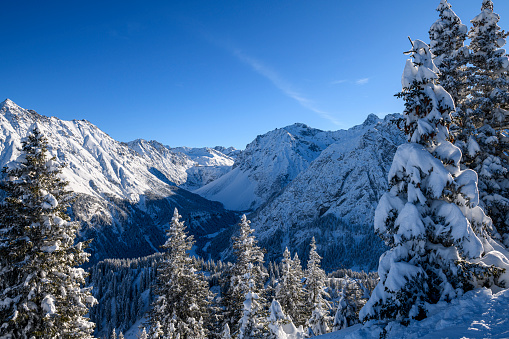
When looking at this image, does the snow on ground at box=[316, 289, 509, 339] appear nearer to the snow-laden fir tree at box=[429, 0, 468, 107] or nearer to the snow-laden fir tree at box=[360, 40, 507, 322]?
the snow-laden fir tree at box=[360, 40, 507, 322]

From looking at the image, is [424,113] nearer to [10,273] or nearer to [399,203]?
[399,203]

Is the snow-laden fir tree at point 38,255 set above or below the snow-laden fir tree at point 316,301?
above

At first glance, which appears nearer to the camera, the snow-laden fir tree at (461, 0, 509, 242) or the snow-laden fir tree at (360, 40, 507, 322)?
the snow-laden fir tree at (360, 40, 507, 322)

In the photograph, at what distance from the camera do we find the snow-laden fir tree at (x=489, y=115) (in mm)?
14250

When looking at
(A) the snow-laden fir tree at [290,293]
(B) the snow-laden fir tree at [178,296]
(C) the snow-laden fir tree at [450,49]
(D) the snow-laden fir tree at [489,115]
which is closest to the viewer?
(D) the snow-laden fir tree at [489,115]

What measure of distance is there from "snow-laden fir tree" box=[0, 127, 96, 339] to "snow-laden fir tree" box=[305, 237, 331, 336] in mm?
19780

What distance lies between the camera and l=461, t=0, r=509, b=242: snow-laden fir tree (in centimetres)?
1425

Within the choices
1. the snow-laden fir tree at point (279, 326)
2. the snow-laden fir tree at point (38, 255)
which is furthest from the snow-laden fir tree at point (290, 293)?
the snow-laden fir tree at point (38, 255)

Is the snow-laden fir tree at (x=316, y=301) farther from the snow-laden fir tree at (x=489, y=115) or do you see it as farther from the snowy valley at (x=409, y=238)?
the snow-laden fir tree at (x=489, y=115)

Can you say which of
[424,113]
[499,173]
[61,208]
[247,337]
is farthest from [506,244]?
[61,208]

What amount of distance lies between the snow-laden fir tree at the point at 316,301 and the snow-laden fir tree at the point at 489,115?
16.6 meters

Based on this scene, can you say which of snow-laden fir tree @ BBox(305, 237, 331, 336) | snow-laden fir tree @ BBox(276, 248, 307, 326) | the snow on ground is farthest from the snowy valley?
snow-laden fir tree @ BBox(276, 248, 307, 326)

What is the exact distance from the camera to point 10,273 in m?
11.6

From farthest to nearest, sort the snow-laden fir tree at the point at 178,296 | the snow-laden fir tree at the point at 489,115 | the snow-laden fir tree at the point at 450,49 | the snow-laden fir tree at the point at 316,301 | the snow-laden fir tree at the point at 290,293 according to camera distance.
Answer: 1. the snow-laden fir tree at the point at 290,293
2. the snow-laden fir tree at the point at 316,301
3. the snow-laden fir tree at the point at 178,296
4. the snow-laden fir tree at the point at 450,49
5. the snow-laden fir tree at the point at 489,115
